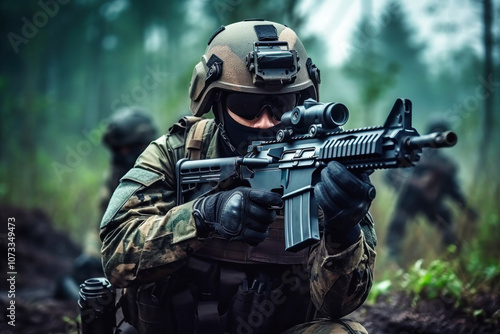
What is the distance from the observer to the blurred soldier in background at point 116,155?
728cm

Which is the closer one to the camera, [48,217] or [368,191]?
[368,191]

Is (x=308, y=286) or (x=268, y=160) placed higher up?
(x=268, y=160)

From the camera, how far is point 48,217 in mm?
11359

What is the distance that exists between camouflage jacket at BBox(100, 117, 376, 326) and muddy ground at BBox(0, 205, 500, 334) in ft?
4.19

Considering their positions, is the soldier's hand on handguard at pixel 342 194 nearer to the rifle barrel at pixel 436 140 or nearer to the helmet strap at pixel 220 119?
the rifle barrel at pixel 436 140

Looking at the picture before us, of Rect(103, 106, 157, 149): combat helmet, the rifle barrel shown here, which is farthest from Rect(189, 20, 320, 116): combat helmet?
Rect(103, 106, 157, 149): combat helmet

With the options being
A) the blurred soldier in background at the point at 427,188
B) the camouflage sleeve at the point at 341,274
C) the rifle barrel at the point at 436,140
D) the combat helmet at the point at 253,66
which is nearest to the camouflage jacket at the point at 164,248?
the camouflage sleeve at the point at 341,274

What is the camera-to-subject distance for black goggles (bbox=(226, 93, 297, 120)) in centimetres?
331

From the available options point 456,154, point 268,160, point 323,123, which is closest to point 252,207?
point 268,160

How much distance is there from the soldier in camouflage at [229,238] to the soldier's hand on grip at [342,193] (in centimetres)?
37

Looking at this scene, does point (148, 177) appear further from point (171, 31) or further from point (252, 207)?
point (171, 31)

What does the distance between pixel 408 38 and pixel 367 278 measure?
23.3m

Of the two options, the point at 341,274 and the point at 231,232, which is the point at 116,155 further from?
the point at 341,274

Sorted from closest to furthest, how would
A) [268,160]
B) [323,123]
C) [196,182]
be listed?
1. [323,123]
2. [268,160]
3. [196,182]
